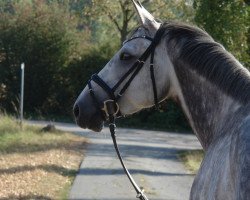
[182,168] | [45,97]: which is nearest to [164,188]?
[182,168]

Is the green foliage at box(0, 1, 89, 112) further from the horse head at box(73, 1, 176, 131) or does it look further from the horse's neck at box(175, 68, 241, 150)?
the horse's neck at box(175, 68, 241, 150)

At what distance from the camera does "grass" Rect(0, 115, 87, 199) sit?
9805 mm

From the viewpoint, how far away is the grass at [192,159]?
13990mm

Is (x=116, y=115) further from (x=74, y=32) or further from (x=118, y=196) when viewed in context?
(x=74, y=32)

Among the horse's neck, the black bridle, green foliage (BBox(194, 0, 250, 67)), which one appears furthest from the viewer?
green foliage (BBox(194, 0, 250, 67))

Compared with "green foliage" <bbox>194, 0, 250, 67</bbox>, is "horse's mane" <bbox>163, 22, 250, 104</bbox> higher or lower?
higher

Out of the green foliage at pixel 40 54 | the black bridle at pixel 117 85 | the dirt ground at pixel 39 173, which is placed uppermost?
→ the black bridle at pixel 117 85

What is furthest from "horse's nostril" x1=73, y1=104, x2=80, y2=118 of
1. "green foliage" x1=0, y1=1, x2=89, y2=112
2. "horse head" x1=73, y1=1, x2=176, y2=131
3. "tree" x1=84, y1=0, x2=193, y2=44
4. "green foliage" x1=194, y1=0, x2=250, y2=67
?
"tree" x1=84, y1=0, x2=193, y2=44

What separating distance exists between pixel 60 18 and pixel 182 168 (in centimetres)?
2026

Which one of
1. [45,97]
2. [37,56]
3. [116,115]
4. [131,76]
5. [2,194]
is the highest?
[131,76]

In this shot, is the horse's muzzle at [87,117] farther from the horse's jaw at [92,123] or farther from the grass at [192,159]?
the grass at [192,159]

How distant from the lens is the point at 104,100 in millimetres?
4480

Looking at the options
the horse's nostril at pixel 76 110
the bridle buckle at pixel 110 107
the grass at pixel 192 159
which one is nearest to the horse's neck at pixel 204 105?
the bridle buckle at pixel 110 107

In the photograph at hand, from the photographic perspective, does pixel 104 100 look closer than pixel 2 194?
Yes
